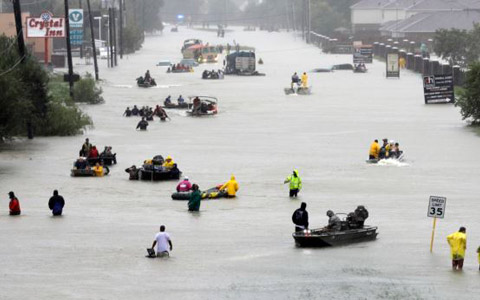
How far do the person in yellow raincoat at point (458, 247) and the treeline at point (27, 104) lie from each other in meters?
29.7

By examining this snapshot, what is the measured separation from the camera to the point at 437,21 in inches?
7067

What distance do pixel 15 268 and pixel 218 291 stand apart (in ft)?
17.5

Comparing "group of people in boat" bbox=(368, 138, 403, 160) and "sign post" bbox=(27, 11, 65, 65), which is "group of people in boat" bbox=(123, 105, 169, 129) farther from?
"group of people in boat" bbox=(368, 138, 403, 160)

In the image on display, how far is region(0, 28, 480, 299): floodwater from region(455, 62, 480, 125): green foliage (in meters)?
1.74

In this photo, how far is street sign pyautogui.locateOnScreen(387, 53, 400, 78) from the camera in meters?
119

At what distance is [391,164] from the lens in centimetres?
5488

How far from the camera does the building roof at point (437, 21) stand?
172 meters

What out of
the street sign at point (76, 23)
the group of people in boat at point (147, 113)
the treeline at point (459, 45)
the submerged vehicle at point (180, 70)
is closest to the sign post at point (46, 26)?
the street sign at point (76, 23)

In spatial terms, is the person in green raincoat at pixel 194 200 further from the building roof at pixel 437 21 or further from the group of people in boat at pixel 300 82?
the building roof at pixel 437 21

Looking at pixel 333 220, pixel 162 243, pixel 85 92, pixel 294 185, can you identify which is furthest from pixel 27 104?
pixel 85 92

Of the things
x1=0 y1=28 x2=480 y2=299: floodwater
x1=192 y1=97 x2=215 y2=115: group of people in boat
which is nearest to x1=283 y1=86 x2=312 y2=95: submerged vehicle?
x1=0 y1=28 x2=480 y2=299: floodwater

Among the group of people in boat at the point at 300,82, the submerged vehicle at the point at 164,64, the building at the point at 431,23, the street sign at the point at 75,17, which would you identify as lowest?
the group of people in boat at the point at 300,82

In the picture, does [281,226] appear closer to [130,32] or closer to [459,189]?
[459,189]

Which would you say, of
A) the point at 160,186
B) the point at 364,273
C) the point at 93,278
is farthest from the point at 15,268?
the point at 160,186
